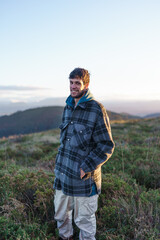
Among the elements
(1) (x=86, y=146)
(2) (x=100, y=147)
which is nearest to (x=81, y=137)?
(1) (x=86, y=146)

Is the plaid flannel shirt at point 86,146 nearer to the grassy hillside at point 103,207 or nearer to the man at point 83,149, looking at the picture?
the man at point 83,149

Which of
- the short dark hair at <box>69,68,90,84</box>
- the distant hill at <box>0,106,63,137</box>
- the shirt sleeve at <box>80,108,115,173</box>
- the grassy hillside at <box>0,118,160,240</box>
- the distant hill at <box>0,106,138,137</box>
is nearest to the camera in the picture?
the shirt sleeve at <box>80,108,115,173</box>

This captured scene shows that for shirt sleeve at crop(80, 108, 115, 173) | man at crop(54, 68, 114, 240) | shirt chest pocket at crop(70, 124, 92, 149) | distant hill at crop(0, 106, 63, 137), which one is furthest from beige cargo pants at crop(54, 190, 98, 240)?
distant hill at crop(0, 106, 63, 137)

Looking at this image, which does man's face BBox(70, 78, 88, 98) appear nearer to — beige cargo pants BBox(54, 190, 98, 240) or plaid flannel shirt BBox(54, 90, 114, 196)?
plaid flannel shirt BBox(54, 90, 114, 196)

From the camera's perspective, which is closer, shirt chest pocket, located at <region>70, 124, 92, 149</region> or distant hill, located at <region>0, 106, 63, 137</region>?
shirt chest pocket, located at <region>70, 124, 92, 149</region>

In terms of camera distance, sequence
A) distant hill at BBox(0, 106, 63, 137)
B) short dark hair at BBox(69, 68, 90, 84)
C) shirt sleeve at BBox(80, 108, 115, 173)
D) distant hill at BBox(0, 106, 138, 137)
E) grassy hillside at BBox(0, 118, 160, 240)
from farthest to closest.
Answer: distant hill at BBox(0, 106, 63, 137) < distant hill at BBox(0, 106, 138, 137) < grassy hillside at BBox(0, 118, 160, 240) < short dark hair at BBox(69, 68, 90, 84) < shirt sleeve at BBox(80, 108, 115, 173)

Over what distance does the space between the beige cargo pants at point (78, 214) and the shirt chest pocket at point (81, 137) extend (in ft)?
2.47

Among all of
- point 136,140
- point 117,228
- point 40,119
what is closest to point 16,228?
point 117,228

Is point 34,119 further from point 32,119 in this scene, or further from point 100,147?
point 100,147

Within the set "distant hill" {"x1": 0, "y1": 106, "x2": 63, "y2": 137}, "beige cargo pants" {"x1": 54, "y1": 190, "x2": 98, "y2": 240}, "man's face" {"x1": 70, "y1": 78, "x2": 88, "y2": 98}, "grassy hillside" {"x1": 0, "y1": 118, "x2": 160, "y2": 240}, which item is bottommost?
"distant hill" {"x1": 0, "y1": 106, "x2": 63, "y2": 137}

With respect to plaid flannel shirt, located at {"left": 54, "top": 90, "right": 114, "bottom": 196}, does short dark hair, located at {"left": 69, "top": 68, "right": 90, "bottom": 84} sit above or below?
above

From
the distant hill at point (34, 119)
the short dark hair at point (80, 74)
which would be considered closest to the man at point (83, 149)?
the short dark hair at point (80, 74)

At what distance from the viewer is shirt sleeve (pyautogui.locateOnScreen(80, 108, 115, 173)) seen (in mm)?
2172

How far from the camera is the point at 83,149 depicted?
230 centimetres
